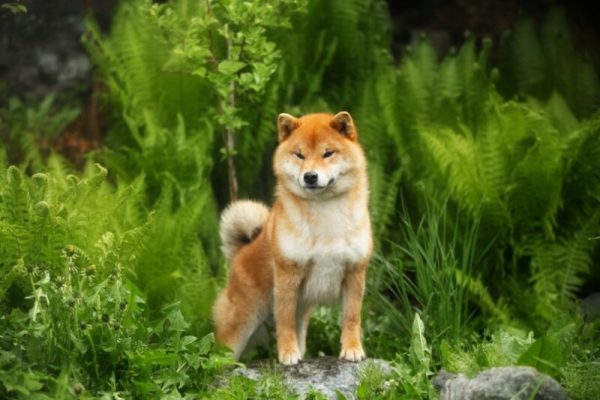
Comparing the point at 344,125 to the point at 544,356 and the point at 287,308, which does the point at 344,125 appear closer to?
the point at 287,308

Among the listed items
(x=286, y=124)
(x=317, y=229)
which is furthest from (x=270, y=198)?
(x=317, y=229)

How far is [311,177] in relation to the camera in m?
6.09

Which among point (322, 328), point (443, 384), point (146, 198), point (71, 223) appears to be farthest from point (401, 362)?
point (146, 198)

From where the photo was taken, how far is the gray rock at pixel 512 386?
5105 mm

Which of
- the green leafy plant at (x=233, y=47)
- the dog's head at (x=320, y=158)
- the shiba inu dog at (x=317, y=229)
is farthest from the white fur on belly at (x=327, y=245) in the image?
the green leafy plant at (x=233, y=47)

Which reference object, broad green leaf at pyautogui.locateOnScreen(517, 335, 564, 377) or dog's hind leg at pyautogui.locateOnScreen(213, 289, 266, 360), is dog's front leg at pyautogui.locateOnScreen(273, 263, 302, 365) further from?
broad green leaf at pyautogui.locateOnScreen(517, 335, 564, 377)

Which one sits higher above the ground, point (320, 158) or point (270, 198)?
point (320, 158)

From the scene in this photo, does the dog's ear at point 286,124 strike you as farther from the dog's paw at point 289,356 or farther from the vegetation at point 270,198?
the dog's paw at point 289,356

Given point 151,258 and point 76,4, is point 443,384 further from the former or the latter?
point 76,4

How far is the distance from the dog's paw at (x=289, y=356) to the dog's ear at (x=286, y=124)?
4.00ft

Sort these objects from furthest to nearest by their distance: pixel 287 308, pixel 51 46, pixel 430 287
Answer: pixel 51 46, pixel 430 287, pixel 287 308

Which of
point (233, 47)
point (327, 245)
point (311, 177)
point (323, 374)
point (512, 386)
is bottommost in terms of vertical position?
point (323, 374)

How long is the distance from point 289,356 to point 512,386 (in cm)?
157

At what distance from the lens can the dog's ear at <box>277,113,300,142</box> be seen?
638 cm
